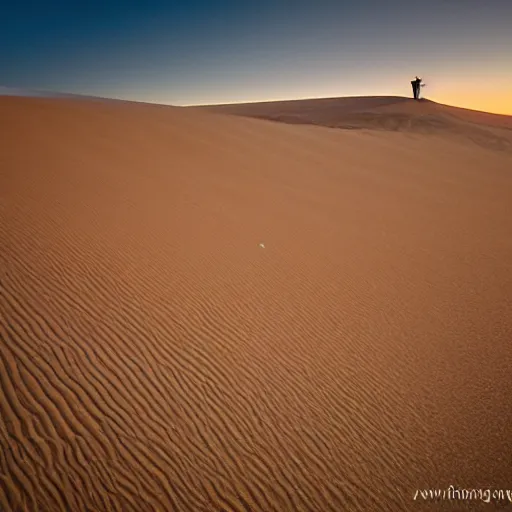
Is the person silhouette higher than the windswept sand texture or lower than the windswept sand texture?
higher

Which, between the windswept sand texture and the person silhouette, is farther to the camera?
the person silhouette

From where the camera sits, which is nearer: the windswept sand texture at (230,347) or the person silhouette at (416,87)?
the windswept sand texture at (230,347)

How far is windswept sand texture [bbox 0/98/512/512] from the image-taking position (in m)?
2.85

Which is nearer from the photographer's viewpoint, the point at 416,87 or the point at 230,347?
the point at 230,347

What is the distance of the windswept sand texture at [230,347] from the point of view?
2.85m

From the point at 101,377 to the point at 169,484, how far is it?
1193 mm

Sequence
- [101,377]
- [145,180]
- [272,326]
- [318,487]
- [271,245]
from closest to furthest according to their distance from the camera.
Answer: [318,487] < [101,377] < [272,326] < [271,245] < [145,180]

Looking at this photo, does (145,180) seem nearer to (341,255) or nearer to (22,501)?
(341,255)

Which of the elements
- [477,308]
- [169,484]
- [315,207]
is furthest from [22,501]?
[315,207]

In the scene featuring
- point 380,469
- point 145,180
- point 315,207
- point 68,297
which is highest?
point 145,180

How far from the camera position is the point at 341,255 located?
6.72m

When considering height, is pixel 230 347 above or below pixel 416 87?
below

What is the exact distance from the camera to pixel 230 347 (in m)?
4.10

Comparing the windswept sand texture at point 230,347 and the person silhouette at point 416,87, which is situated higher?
the person silhouette at point 416,87
